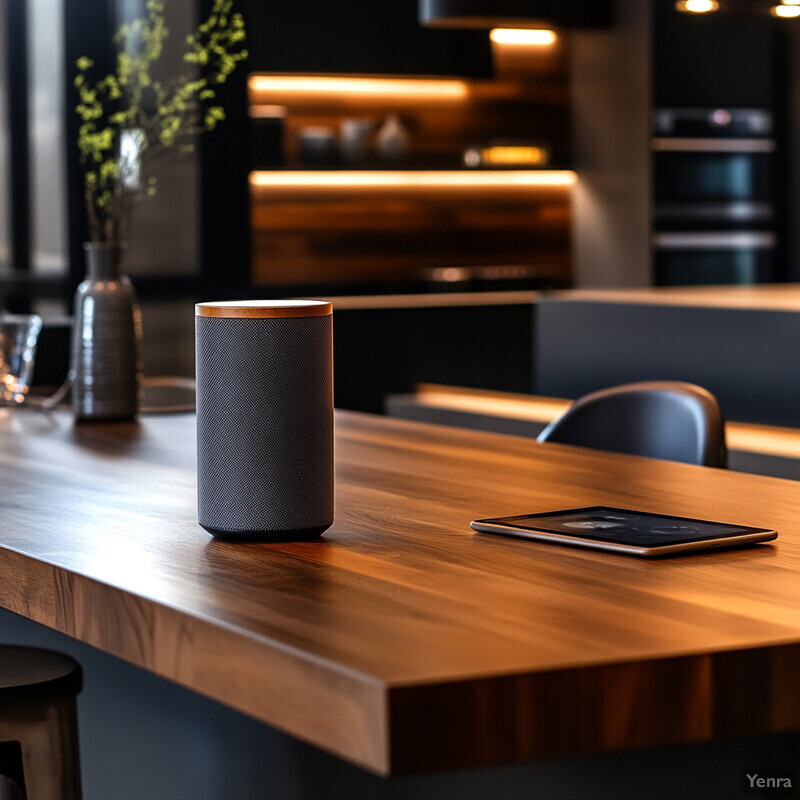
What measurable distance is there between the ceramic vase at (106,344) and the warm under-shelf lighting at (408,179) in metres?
3.52

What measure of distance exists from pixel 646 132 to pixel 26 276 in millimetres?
2707

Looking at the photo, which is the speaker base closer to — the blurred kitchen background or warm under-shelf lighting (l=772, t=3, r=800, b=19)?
warm under-shelf lighting (l=772, t=3, r=800, b=19)

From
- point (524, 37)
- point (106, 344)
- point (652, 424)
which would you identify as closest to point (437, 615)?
point (652, 424)

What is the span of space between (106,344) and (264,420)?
1149 mm

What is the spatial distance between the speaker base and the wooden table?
11mm

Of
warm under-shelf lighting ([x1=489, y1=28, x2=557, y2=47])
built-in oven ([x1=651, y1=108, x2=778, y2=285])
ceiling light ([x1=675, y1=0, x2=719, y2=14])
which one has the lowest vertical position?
built-in oven ([x1=651, y1=108, x2=778, y2=285])

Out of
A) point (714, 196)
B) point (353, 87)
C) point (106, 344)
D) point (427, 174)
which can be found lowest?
point (106, 344)

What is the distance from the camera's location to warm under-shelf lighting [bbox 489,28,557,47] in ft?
21.0

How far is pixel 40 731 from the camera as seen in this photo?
1453 mm

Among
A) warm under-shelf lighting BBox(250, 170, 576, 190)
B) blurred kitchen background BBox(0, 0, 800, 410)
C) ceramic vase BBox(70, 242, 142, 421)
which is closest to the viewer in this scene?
ceramic vase BBox(70, 242, 142, 421)

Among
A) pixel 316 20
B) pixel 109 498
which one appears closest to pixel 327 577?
pixel 109 498

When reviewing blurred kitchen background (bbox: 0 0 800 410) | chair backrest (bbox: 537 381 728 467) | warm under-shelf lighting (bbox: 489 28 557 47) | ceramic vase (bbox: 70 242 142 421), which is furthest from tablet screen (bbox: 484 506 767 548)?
warm under-shelf lighting (bbox: 489 28 557 47)

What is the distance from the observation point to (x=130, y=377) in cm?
224

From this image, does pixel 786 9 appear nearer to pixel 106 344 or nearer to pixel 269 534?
pixel 106 344
